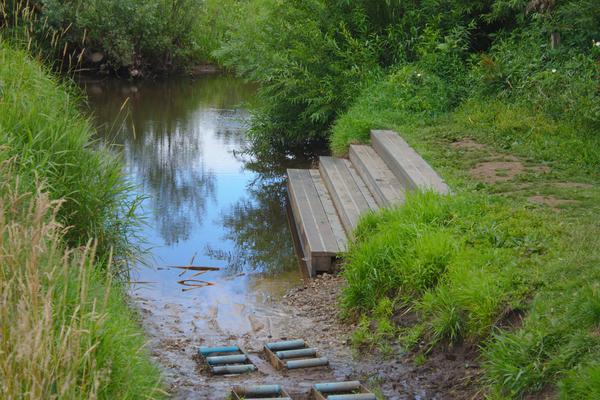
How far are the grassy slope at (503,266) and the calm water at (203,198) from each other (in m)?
1.42

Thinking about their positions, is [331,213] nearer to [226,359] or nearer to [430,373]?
[226,359]

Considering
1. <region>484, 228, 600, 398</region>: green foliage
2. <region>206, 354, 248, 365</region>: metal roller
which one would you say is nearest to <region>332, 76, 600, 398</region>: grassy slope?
<region>484, 228, 600, 398</region>: green foliage

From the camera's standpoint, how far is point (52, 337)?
334cm

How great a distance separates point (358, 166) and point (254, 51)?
4134 millimetres

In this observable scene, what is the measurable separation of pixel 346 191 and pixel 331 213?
34 cm

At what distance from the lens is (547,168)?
26.3ft

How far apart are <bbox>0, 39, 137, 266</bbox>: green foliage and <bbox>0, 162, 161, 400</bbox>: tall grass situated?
68.2 inches

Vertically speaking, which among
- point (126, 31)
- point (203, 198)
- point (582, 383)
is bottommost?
point (582, 383)

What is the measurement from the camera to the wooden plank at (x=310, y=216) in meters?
7.62

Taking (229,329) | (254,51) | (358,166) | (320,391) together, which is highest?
(254,51)

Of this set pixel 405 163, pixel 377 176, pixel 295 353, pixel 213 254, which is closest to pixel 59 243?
pixel 295 353

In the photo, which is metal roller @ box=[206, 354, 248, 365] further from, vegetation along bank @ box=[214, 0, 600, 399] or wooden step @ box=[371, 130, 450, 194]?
wooden step @ box=[371, 130, 450, 194]

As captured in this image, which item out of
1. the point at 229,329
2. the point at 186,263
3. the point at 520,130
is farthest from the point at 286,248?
the point at 520,130

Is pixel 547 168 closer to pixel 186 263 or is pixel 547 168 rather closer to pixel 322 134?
pixel 186 263
